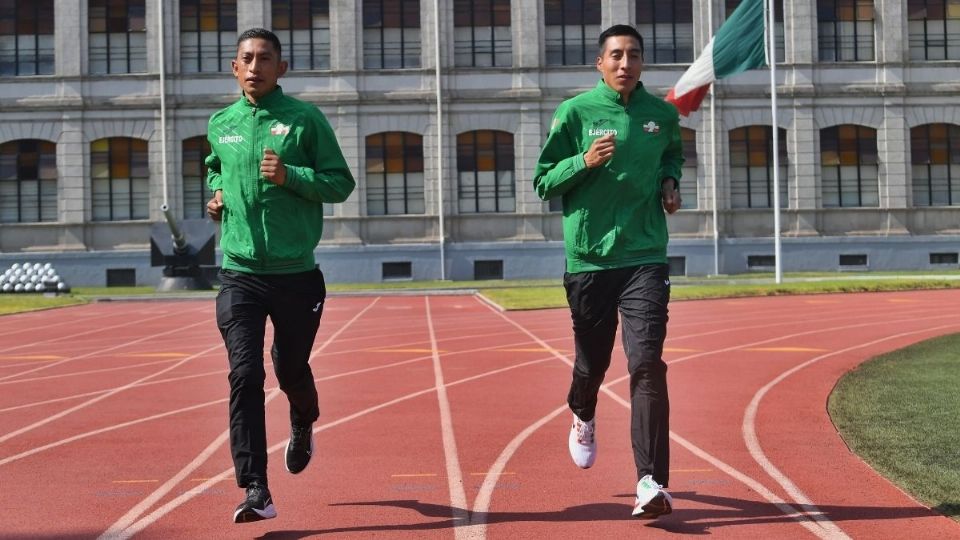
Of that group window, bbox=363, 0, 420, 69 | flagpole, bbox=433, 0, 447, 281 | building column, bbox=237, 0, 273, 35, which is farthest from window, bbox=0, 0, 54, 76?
flagpole, bbox=433, 0, 447, 281

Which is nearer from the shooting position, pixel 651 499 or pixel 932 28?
pixel 651 499

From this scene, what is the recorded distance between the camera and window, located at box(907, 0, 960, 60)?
36.5m

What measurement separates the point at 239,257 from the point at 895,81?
34626 mm

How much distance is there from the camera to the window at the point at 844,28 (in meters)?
36.4

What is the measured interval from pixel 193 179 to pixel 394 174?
21.5 feet

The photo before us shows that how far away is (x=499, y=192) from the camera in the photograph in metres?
36.2

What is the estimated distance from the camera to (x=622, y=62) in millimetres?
5707

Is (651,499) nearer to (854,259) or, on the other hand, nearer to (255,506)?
(255,506)

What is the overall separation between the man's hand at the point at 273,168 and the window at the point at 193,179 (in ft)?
103

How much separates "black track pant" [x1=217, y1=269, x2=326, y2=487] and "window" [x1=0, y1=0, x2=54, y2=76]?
3359 centimetres

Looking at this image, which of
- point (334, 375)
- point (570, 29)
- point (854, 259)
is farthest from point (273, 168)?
point (854, 259)

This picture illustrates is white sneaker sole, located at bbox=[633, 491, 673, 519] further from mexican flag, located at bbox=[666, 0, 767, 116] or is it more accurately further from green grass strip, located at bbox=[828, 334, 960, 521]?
mexican flag, located at bbox=[666, 0, 767, 116]

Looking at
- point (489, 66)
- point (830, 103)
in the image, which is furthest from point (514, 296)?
point (830, 103)

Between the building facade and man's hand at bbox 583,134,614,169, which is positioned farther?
the building facade
